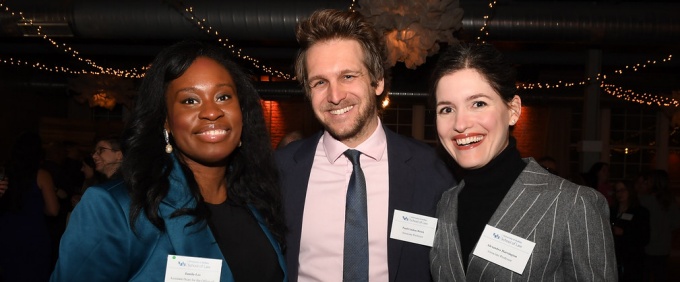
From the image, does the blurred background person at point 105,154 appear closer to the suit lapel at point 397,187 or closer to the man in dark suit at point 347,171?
the man in dark suit at point 347,171

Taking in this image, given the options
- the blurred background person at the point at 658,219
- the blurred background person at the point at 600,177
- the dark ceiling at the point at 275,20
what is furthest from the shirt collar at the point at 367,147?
the blurred background person at the point at 600,177

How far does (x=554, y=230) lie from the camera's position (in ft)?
4.97

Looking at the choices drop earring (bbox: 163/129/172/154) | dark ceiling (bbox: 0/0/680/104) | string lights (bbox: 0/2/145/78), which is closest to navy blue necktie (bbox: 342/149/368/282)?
drop earring (bbox: 163/129/172/154)

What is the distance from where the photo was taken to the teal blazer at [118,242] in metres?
1.45

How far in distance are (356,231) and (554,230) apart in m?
0.75

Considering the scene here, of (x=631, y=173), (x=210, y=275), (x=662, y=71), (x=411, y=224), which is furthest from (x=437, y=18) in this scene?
(x=631, y=173)

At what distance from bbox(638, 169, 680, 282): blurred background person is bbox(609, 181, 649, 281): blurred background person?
31 cm

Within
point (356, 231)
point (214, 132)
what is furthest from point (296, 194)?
point (214, 132)

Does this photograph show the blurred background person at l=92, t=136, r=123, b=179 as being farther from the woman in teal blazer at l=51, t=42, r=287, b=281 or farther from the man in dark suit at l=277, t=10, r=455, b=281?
the woman in teal blazer at l=51, t=42, r=287, b=281

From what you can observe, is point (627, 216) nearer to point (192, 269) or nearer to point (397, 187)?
point (397, 187)

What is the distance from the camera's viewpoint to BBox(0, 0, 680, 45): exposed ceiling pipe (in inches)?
244

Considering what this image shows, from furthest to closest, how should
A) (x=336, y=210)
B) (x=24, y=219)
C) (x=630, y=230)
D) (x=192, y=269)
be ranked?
(x=630, y=230), (x=24, y=219), (x=336, y=210), (x=192, y=269)

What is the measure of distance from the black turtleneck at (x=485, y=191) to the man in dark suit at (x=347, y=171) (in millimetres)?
345

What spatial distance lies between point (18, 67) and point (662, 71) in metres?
12.8
